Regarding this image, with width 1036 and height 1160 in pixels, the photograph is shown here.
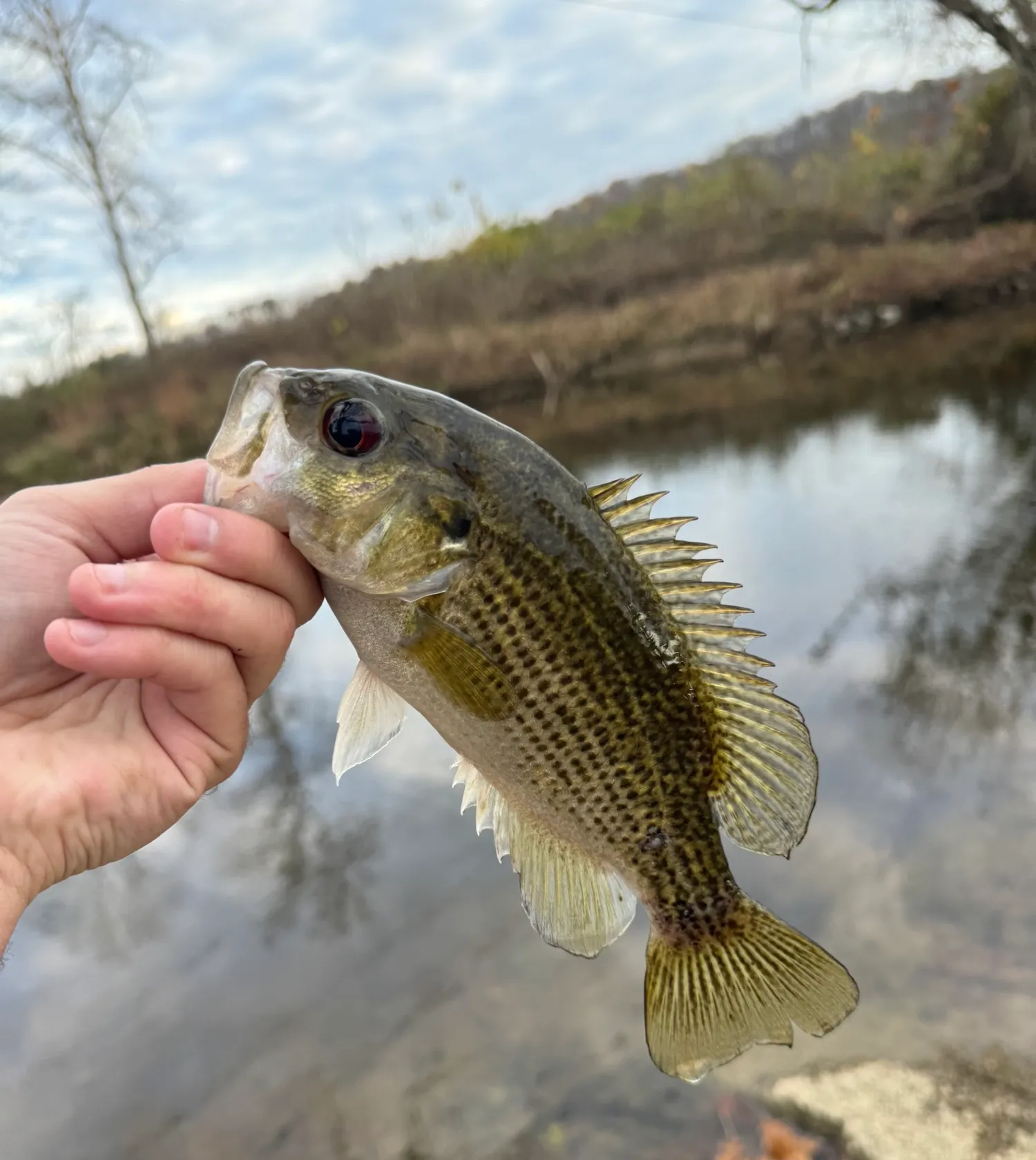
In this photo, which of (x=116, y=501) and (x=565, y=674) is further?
(x=116, y=501)

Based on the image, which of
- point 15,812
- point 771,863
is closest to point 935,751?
point 771,863

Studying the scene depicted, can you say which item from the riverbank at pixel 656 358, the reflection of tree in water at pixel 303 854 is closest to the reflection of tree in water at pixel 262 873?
the reflection of tree in water at pixel 303 854

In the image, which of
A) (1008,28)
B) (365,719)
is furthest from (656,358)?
(365,719)

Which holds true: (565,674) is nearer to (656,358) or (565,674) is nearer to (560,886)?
(560,886)

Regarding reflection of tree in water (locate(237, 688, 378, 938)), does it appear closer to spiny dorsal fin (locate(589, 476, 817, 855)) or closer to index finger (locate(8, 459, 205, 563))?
index finger (locate(8, 459, 205, 563))

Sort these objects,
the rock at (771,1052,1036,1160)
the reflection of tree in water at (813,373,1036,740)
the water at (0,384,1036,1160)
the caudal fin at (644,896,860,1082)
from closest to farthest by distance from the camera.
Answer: the caudal fin at (644,896,860,1082) → the rock at (771,1052,1036,1160) → the water at (0,384,1036,1160) → the reflection of tree in water at (813,373,1036,740)

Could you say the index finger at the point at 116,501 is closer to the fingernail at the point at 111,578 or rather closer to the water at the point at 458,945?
the fingernail at the point at 111,578

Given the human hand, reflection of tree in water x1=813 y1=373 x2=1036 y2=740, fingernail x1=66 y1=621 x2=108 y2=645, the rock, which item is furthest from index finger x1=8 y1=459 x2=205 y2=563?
reflection of tree in water x1=813 y1=373 x2=1036 y2=740
